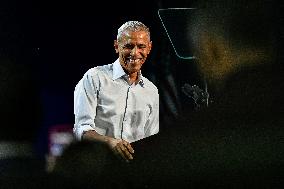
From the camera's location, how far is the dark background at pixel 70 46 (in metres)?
1.37

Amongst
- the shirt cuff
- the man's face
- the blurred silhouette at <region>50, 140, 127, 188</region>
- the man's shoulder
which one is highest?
the man's face

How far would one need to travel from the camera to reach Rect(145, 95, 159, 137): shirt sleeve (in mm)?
1247

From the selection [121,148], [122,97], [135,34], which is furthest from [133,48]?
[121,148]

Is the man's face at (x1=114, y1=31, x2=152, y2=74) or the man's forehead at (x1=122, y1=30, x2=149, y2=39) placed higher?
the man's forehead at (x1=122, y1=30, x2=149, y2=39)

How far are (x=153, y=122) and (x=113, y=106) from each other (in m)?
0.15

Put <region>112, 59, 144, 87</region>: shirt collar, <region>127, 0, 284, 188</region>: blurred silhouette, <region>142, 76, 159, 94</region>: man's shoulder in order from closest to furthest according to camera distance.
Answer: <region>127, 0, 284, 188</region>: blurred silhouette < <region>112, 59, 144, 87</region>: shirt collar < <region>142, 76, 159, 94</region>: man's shoulder

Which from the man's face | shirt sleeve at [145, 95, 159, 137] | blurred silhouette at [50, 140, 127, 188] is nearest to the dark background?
shirt sleeve at [145, 95, 159, 137]

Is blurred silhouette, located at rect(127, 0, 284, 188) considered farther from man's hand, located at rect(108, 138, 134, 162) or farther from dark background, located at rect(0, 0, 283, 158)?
dark background, located at rect(0, 0, 283, 158)

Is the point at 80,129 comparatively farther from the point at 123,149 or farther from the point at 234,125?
the point at 234,125

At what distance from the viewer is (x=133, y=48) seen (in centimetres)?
114

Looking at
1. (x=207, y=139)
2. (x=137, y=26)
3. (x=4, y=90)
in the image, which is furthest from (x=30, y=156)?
(x=207, y=139)

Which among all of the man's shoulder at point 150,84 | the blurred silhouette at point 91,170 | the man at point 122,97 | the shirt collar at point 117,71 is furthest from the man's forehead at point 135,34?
the blurred silhouette at point 91,170

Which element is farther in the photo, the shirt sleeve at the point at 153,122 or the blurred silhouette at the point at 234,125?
the shirt sleeve at the point at 153,122

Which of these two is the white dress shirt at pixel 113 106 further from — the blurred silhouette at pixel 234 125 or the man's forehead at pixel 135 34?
the blurred silhouette at pixel 234 125
